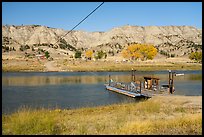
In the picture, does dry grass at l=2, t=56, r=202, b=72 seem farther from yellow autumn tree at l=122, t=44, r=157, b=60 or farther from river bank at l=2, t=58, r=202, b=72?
yellow autumn tree at l=122, t=44, r=157, b=60

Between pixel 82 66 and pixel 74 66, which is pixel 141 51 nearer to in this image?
pixel 82 66

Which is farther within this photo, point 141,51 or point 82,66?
point 141,51

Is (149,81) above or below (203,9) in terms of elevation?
below

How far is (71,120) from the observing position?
18594 mm

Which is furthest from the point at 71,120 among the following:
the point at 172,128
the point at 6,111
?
the point at 6,111

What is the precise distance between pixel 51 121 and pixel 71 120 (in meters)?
2.63

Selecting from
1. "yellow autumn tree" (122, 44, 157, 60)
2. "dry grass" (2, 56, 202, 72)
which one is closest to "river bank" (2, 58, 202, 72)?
"dry grass" (2, 56, 202, 72)

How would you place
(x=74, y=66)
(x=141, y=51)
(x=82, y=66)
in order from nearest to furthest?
(x=74, y=66) → (x=82, y=66) → (x=141, y=51)

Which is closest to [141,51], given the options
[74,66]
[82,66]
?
[82,66]

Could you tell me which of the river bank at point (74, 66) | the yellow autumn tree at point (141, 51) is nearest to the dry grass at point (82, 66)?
the river bank at point (74, 66)

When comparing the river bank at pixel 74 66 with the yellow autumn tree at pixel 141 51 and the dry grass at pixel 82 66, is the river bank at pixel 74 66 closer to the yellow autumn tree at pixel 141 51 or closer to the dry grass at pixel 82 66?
the dry grass at pixel 82 66

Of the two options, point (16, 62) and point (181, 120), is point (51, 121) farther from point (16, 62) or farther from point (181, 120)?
point (16, 62)

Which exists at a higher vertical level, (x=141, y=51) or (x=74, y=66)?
(x=141, y=51)

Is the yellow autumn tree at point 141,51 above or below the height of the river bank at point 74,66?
above
